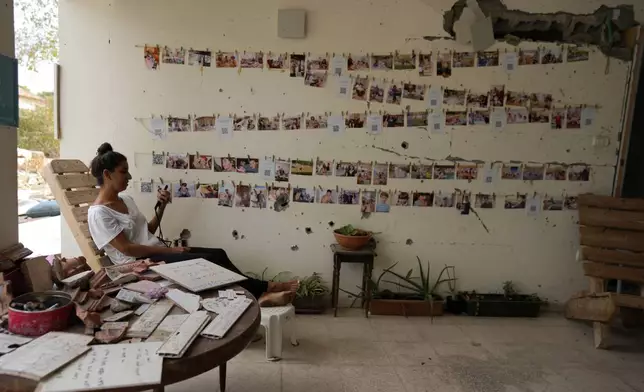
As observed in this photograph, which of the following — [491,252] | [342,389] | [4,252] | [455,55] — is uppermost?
[455,55]

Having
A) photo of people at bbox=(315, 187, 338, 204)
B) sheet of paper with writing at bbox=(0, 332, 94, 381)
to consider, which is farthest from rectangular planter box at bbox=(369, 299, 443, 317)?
sheet of paper with writing at bbox=(0, 332, 94, 381)

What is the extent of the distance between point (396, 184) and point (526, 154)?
1.10m

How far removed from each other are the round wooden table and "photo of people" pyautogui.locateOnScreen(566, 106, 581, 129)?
3.16m

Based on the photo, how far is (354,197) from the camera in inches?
133

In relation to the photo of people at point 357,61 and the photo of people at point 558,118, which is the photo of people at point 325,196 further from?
the photo of people at point 558,118

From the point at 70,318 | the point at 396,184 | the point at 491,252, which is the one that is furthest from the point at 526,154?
the point at 70,318

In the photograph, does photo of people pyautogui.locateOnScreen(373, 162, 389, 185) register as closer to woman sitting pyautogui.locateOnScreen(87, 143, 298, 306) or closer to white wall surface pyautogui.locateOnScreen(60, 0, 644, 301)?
white wall surface pyautogui.locateOnScreen(60, 0, 644, 301)

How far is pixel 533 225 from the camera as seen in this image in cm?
348

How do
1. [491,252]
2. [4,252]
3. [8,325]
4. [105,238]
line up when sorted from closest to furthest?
[8,325] < [4,252] < [105,238] < [491,252]

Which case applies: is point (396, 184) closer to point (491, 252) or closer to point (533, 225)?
point (491, 252)

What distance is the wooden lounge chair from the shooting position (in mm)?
2678

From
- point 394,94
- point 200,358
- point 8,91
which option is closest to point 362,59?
point 394,94

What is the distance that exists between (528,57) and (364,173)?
1.61 meters

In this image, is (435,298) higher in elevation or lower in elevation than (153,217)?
lower
